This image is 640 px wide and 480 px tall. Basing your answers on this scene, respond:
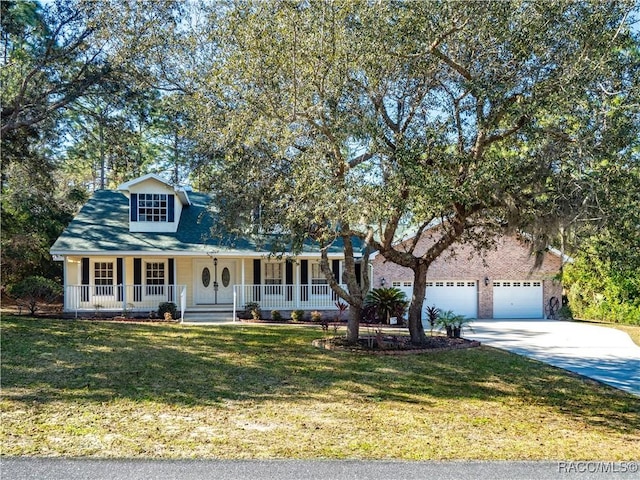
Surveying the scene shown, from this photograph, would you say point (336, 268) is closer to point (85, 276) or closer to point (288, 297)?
point (288, 297)

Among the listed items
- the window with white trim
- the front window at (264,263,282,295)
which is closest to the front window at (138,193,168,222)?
the window with white trim

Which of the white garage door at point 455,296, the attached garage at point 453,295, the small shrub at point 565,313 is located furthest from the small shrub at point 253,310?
the small shrub at point 565,313

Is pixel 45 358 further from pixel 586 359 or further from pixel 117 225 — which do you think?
pixel 586 359

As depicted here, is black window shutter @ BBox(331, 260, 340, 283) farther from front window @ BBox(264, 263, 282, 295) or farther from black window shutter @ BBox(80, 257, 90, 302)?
black window shutter @ BBox(80, 257, 90, 302)

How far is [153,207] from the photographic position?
1948 centimetres

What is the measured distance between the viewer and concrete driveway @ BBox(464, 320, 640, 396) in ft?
35.7

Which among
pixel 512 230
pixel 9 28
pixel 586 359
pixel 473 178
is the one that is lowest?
pixel 586 359

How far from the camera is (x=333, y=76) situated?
28.9 ft

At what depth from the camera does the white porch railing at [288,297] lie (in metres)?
19.2

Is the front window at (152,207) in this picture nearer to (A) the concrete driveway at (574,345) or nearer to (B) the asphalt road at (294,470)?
(A) the concrete driveway at (574,345)

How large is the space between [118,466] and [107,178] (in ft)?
105

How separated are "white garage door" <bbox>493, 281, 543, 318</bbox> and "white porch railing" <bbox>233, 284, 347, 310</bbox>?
8.17 metres

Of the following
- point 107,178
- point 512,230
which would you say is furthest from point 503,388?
point 107,178

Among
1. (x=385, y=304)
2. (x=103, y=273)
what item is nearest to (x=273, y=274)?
(x=385, y=304)
